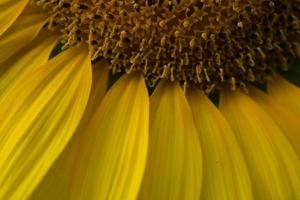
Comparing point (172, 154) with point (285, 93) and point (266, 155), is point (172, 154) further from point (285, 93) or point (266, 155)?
point (285, 93)

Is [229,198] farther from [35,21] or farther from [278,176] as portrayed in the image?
[35,21]

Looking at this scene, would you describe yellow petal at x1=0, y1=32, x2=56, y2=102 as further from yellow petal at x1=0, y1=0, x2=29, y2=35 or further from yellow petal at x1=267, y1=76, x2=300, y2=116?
yellow petal at x1=267, y1=76, x2=300, y2=116

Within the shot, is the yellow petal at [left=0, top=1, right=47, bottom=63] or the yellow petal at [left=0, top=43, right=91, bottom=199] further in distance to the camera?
the yellow petal at [left=0, top=1, right=47, bottom=63]

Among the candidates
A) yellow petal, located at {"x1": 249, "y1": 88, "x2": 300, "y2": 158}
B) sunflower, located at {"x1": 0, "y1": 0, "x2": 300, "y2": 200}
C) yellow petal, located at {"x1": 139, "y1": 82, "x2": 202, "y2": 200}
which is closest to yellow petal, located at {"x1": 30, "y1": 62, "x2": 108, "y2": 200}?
sunflower, located at {"x1": 0, "y1": 0, "x2": 300, "y2": 200}

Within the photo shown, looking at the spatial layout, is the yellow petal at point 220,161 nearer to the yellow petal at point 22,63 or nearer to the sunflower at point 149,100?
the sunflower at point 149,100

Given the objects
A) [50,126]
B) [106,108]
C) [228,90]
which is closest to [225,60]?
[228,90]

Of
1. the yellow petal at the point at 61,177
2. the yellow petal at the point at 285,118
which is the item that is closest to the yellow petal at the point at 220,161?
the yellow petal at the point at 285,118
